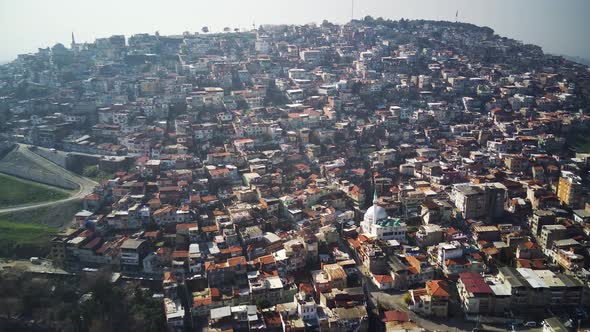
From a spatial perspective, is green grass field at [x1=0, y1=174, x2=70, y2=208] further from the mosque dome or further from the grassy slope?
the mosque dome

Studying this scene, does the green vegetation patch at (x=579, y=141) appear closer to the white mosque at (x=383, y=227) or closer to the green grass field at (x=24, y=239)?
the white mosque at (x=383, y=227)

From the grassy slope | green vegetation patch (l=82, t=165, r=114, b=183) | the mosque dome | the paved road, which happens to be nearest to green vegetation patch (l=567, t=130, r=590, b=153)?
the mosque dome

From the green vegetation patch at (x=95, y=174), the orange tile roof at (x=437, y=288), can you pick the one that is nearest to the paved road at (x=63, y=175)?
the green vegetation patch at (x=95, y=174)

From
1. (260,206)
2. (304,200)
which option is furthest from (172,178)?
(304,200)

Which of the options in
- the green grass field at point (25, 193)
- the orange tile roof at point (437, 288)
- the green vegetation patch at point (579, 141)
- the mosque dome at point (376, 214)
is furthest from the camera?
the green vegetation patch at point (579, 141)

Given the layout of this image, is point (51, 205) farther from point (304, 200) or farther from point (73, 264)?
point (304, 200)

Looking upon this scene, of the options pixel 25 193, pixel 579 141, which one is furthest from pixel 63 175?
pixel 579 141
